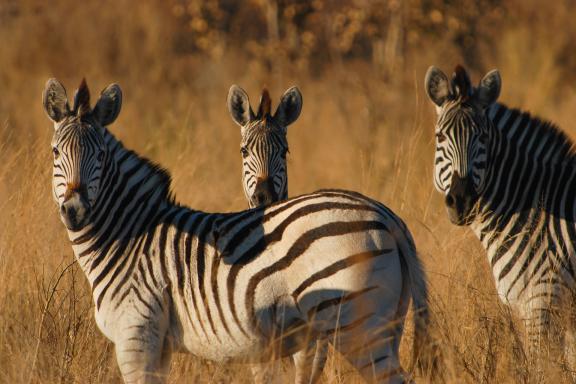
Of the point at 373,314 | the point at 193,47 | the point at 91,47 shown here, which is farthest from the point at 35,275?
the point at 193,47

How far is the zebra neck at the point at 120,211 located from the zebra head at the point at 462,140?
195 centimetres

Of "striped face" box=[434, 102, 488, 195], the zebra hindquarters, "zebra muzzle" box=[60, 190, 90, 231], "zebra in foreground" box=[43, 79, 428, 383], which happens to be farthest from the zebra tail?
"zebra muzzle" box=[60, 190, 90, 231]

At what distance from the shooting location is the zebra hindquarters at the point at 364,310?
4.66 meters

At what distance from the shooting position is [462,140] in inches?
239

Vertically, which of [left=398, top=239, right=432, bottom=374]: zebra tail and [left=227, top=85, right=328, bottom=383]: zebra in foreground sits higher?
[left=227, top=85, right=328, bottom=383]: zebra in foreground

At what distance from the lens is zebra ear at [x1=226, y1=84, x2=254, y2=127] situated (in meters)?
7.44

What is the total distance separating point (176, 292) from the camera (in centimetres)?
509

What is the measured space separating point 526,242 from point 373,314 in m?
1.71

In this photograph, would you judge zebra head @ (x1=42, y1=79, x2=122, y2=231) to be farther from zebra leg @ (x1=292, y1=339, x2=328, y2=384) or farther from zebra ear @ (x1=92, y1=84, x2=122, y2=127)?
zebra leg @ (x1=292, y1=339, x2=328, y2=384)

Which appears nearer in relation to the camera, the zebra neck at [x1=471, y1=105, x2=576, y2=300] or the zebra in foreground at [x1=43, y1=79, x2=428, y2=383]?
the zebra in foreground at [x1=43, y1=79, x2=428, y2=383]

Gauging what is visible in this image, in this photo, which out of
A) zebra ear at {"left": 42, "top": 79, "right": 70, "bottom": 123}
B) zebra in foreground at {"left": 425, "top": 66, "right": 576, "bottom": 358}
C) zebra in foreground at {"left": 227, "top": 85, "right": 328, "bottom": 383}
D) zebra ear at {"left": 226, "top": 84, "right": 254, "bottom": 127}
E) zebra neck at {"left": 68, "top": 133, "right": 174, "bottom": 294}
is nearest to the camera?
zebra neck at {"left": 68, "top": 133, "right": 174, "bottom": 294}

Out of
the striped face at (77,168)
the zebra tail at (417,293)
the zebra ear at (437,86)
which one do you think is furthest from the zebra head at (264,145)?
the zebra tail at (417,293)

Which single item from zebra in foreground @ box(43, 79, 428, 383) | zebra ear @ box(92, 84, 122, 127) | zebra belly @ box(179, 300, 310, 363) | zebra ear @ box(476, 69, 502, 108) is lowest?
zebra belly @ box(179, 300, 310, 363)

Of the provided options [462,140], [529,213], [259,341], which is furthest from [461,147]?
[259,341]
